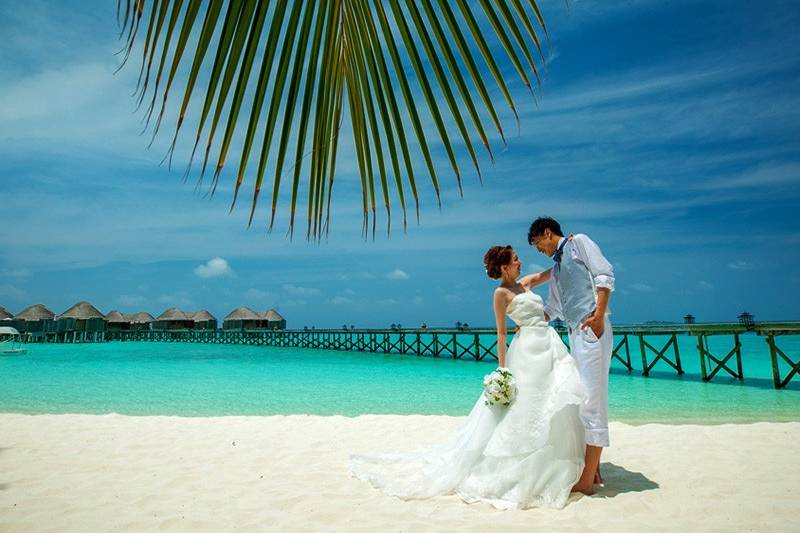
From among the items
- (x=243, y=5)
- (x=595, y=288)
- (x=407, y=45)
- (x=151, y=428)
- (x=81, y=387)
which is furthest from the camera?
(x=81, y=387)

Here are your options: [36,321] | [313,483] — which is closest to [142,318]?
[36,321]

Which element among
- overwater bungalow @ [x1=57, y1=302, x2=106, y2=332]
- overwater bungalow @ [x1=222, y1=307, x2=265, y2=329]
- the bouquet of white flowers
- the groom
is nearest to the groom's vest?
the groom

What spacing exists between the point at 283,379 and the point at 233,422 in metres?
11.7

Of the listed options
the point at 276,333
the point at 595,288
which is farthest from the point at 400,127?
the point at 276,333

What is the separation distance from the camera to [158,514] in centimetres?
314

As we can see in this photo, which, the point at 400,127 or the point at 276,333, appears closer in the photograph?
the point at 400,127

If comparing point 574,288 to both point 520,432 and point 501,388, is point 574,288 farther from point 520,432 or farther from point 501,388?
point 520,432

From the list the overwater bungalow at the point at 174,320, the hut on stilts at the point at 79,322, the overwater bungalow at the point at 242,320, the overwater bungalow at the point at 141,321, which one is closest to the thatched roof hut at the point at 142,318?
the overwater bungalow at the point at 141,321

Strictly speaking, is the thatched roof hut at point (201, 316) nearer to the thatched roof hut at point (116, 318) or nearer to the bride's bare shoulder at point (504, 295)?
the thatched roof hut at point (116, 318)

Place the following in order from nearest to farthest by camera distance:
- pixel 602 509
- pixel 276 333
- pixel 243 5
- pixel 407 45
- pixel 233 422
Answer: pixel 243 5 < pixel 407 45 < pixel 602 509 < pixel 233 422 < pixel 276 333

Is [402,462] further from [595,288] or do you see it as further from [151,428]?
[151,428]

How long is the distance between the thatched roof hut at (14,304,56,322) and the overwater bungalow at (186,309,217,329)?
38.1 ft

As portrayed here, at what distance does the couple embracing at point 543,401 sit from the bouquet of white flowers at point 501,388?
0.17 ft

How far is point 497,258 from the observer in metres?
3.65
